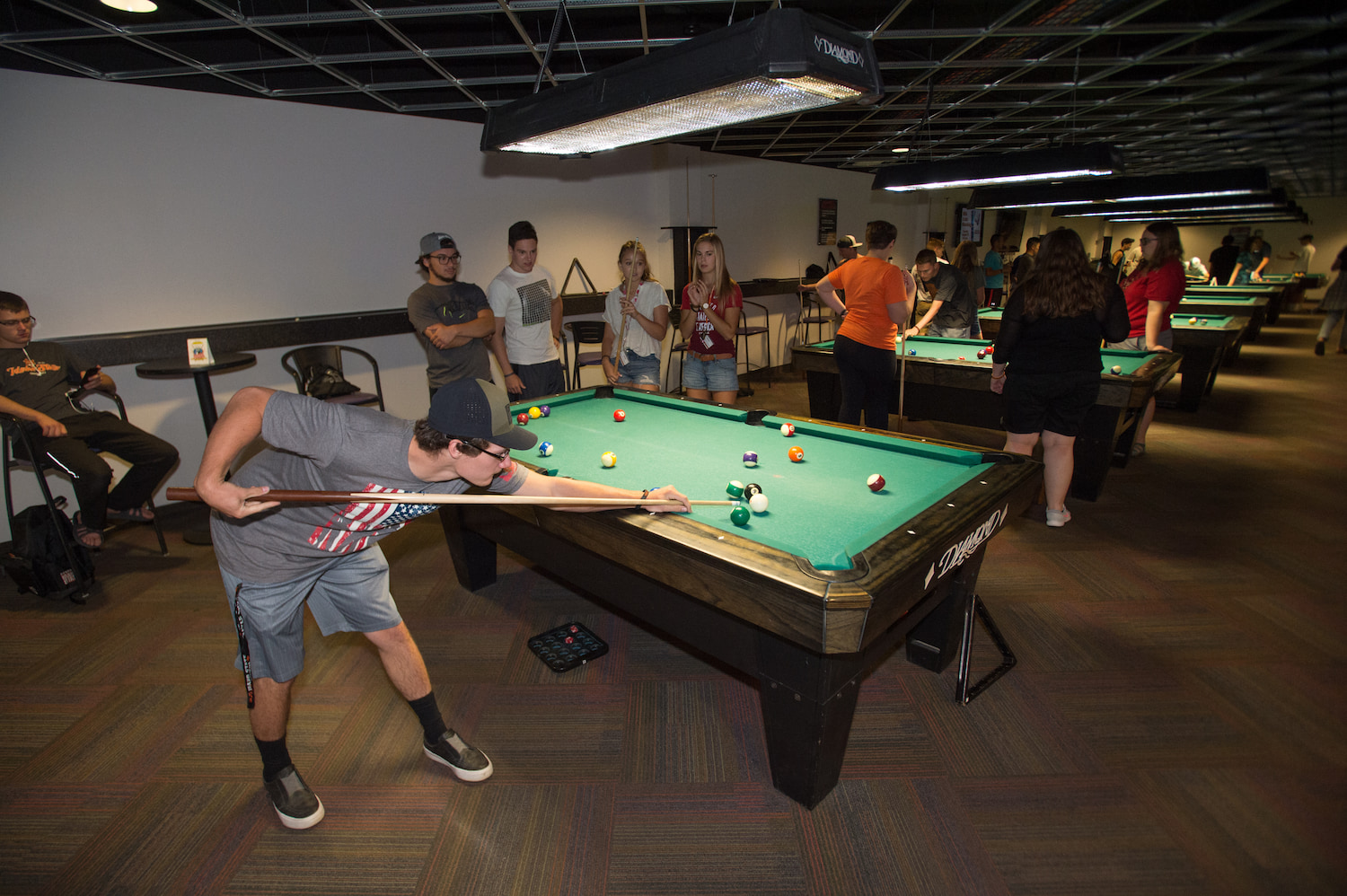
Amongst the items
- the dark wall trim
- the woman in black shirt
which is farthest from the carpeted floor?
the dark wall trim

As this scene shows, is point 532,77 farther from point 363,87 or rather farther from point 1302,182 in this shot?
point 1302,182

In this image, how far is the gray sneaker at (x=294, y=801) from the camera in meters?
1.74

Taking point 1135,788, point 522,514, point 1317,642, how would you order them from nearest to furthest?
point 1135,788, point 522,514, point 1317,642

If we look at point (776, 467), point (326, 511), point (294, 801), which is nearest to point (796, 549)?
point (776, 467)

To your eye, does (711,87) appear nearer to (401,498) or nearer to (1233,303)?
(401,498)

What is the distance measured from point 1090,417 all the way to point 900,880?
323 cm

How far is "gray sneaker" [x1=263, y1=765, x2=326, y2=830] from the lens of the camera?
1.74 m

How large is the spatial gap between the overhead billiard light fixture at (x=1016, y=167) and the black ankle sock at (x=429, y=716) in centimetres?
425

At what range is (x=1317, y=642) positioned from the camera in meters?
2.44

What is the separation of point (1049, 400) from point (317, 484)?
3.31 m

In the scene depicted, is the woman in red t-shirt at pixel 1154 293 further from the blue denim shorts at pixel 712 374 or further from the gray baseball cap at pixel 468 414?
the gray baseball cap at pixel 468 414

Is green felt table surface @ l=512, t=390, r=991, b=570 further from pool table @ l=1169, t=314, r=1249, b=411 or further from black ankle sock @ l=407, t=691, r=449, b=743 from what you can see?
pool table @ l=1169, t=314, r=1249, b=411

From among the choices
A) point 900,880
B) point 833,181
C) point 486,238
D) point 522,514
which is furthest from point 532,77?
point 833,181

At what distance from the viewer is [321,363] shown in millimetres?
4422
